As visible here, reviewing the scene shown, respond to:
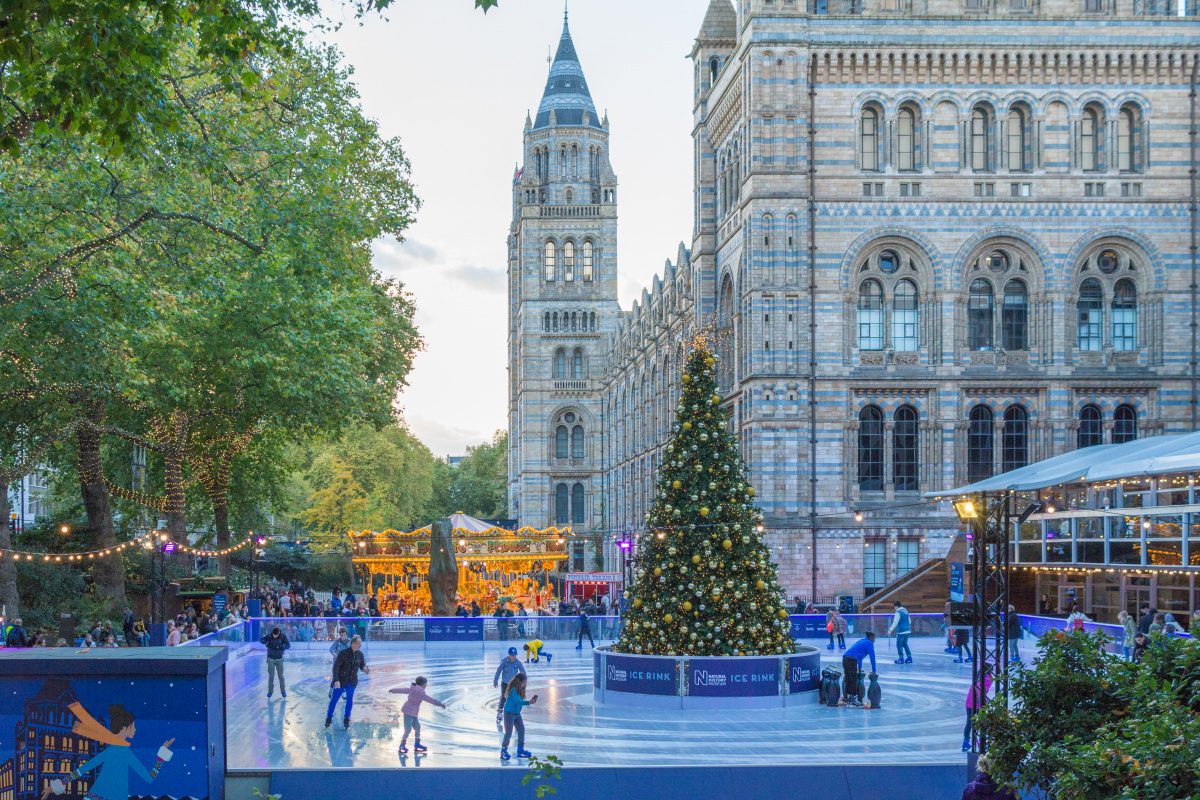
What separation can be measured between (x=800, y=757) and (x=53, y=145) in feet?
46.8

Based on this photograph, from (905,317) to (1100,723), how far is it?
3929 centimetres

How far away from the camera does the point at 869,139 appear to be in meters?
47.5

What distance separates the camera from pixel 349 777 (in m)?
15.3

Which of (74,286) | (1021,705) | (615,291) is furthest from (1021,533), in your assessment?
(615,291)

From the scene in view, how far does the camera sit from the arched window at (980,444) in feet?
155

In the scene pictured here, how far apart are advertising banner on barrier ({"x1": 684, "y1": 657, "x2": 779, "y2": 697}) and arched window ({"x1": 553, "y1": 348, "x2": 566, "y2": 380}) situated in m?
76.0

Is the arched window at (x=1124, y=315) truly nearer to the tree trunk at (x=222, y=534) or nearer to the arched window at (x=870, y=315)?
the arched window at (x=870, y=315)

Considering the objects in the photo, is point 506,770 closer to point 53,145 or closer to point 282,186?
point 53,145

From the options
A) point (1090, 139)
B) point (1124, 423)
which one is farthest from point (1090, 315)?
point (1090, 139)

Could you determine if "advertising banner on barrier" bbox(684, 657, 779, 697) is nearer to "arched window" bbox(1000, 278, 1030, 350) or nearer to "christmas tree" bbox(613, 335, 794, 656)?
"christmas tree" bbox(613, 335, 794, 656)

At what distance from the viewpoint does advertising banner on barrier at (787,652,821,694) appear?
981 inches

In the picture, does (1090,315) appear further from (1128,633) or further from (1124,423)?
(1128,633)

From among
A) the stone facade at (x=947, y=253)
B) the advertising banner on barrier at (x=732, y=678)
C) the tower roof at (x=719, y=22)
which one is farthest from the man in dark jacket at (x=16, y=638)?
the tower roof at (x=719, y=22)

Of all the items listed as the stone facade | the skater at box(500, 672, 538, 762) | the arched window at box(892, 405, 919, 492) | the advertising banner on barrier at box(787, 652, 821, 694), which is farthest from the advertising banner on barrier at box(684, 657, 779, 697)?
the arched window at box(892, 405, 919, 492)
